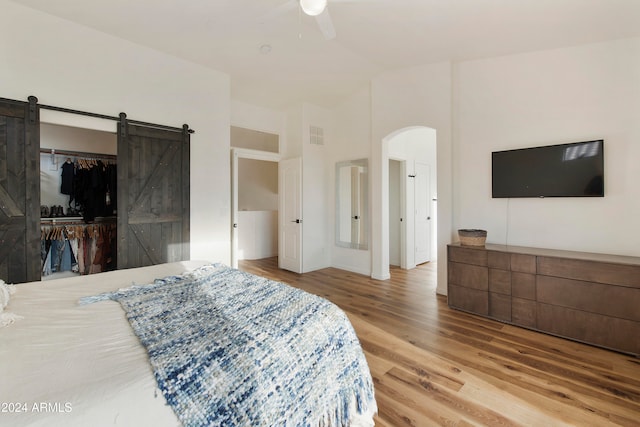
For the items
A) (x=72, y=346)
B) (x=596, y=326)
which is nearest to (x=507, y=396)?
(x=596, y=326)

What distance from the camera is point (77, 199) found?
3959mm

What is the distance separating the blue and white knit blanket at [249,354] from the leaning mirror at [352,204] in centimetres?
323

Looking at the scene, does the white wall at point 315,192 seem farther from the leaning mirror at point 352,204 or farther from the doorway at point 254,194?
the doorway at point 254,194

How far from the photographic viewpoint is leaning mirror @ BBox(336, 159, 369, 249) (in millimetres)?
4766

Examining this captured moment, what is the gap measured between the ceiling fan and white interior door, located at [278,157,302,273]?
99.7 inches

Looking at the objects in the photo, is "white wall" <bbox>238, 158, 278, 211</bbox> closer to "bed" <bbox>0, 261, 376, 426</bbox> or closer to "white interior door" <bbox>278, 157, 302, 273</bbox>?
"white interior door" <bbox>278, 157, 302, 273</bbox>

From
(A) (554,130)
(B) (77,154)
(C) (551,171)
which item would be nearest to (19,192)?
(B) (77,154)

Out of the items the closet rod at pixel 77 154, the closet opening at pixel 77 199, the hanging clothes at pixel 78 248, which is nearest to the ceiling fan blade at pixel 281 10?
the closet opening at pixel 77 199

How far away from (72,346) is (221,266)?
1204 millimetres

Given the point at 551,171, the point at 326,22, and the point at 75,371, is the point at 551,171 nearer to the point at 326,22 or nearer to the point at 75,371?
the point at 326,22

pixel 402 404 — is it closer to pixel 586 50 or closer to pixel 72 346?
pixel 72 346

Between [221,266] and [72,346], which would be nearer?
[72,346]

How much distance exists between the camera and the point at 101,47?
295cm

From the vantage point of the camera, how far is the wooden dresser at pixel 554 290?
224 centimetres
